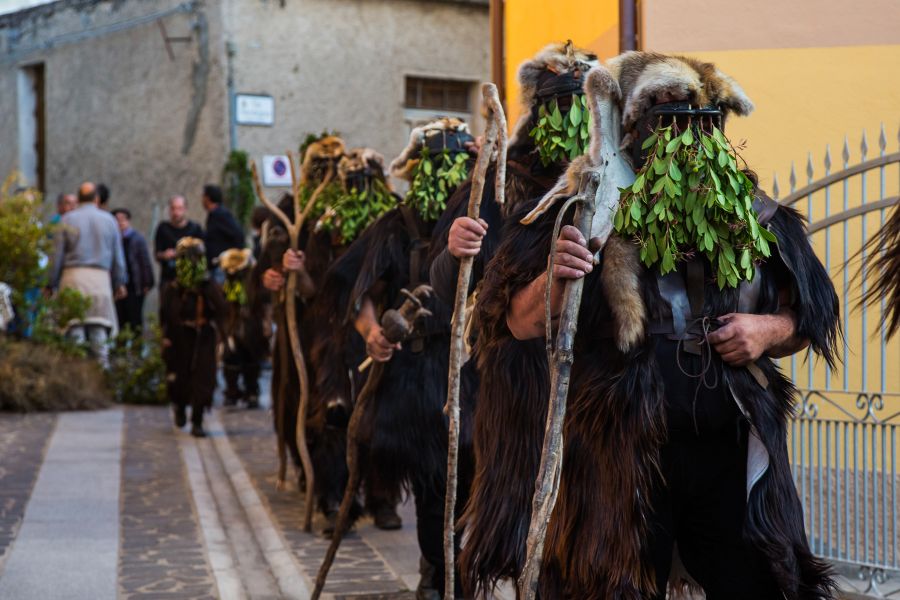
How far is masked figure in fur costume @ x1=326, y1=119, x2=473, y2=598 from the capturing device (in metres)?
5.46

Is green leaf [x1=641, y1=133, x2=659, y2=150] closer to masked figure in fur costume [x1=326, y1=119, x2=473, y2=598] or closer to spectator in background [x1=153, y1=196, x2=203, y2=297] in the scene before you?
masked figure in fur costume [x1=326, y1=119, x2=473, y2=598]

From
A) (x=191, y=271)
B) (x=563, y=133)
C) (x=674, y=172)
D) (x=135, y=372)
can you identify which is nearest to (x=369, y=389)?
(x=563, y=133)

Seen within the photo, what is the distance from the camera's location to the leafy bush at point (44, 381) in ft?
43.1

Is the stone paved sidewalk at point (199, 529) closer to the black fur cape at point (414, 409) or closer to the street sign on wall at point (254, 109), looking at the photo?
the black fur cape at point (414, 409)

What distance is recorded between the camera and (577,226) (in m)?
3.39

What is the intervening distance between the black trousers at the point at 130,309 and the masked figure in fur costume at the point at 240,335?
2.77 meters

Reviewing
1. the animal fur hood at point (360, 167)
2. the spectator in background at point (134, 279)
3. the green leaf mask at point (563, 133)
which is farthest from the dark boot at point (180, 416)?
the green leaf mask at point (563, 133)

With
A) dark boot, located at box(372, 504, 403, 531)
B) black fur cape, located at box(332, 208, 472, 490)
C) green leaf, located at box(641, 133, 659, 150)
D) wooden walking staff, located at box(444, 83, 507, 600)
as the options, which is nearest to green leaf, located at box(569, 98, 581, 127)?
wooden walking staff, located at box(444, 83, 507, 600)

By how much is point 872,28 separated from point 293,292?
3594 millimetres

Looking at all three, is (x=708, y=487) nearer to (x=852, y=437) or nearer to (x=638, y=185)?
(x=638, y=185)

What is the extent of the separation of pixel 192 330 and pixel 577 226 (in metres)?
9.02

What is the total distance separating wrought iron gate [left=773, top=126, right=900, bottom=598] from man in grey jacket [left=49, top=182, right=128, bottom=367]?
9.91 meters

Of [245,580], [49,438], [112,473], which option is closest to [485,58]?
[49,438]

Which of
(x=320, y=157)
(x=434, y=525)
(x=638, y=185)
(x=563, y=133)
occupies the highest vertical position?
(x=320, y=157)
